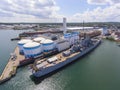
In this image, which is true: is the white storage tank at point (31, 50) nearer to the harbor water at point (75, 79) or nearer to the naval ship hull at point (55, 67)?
the harbor water at point (75, 79)

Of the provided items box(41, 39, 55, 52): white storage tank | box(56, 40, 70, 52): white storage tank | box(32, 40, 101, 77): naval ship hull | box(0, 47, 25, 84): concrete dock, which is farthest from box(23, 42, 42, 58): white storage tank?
box(32, 40, 101, 77): naval ship hull

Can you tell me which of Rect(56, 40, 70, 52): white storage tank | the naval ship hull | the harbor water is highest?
Rect(56, 40, 70, 52): white storage tank

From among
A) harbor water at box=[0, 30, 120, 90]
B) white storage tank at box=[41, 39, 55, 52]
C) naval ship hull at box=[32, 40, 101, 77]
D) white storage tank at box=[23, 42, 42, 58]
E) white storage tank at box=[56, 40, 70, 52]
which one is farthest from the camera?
white storage tank at box=[56, 40, 70, 52]

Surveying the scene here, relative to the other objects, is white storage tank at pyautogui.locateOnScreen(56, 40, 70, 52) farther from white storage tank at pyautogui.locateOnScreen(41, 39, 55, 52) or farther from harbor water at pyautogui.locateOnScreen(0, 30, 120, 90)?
harbor water at pyautogui.locateOnScreen(0, 30, 120, 90)

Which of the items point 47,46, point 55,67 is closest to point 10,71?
point 55,67

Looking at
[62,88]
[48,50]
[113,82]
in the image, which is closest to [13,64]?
[48,50]

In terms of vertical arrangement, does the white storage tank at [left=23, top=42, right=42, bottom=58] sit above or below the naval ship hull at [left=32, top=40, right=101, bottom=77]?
above

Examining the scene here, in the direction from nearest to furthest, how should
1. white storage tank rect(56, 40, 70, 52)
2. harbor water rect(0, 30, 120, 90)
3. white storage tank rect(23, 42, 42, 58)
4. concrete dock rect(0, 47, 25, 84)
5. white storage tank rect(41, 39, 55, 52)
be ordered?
1. harbor water rect(0, 30, 120, 90)
2. concrete dock rect(0, 47, 25, 84)
3. white storage tank rect(23, 42, 42, 58)
4. white storage tank rect(41, 39, 55, 52)
5. white storage tank rect(56, 40, 70, 52)

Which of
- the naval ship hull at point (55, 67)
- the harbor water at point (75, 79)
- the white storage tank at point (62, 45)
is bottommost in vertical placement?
the harbor water at point (75, 79)

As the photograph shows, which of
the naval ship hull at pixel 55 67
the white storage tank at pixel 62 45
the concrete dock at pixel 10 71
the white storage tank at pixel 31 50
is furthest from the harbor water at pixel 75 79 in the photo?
the white storage tank at pixel 62 45

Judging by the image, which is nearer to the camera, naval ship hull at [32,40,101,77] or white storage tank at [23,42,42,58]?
naval ship hull at [32,40,101,77]

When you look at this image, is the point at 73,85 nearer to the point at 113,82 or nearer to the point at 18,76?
the point at 113,82
